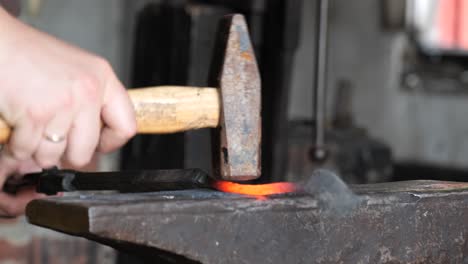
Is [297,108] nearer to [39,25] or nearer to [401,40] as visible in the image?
[401,40]

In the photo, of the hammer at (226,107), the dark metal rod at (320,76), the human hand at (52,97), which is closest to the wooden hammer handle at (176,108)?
the hammer at (226,107)

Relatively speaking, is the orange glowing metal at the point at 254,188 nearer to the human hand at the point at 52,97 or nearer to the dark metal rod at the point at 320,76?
the human hand at the point at 52,97

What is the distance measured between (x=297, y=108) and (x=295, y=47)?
81 cm

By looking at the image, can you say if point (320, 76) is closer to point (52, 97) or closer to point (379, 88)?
point (379, 88)

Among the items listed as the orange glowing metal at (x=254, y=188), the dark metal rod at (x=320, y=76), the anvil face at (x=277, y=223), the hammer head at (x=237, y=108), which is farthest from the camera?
the dark metal rod at (x=320, y=76)

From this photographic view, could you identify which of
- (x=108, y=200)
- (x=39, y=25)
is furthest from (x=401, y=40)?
(x=108, y=200)

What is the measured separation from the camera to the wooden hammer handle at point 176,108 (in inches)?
52.3

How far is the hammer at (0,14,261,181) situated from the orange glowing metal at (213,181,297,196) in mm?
93

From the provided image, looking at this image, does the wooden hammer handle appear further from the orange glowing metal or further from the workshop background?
the workshop background

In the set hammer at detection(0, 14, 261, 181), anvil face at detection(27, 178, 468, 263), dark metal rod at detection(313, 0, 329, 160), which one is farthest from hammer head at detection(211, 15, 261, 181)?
dark metal rod at detection(313, 0, 329, 160)

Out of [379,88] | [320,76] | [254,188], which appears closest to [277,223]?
[254,188]

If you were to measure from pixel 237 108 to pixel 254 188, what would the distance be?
0.16m

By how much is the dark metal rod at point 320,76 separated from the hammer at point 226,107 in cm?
114

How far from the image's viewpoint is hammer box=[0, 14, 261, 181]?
→ 4.30ft
